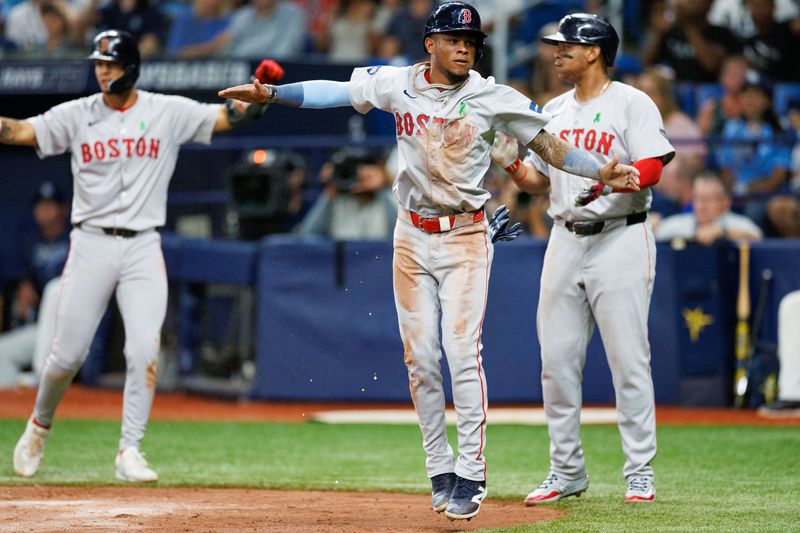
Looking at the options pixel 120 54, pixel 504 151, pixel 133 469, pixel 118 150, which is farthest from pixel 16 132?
pixel 504 151

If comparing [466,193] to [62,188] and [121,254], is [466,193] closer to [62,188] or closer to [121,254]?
[121,254]

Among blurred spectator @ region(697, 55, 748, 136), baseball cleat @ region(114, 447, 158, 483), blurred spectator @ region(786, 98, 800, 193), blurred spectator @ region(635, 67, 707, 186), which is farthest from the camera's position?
blurred spectator @ region(697, 55, 748, 136)

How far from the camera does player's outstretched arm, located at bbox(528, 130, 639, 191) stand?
562cm

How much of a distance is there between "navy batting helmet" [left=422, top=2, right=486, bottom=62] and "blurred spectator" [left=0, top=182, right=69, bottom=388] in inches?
315

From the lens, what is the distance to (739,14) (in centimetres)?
1330

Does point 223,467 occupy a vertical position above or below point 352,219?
below

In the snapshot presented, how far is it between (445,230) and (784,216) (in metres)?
6.57

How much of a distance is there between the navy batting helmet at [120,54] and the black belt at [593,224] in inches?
104

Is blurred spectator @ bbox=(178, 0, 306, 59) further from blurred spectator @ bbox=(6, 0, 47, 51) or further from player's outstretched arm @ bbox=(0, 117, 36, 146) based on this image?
player's outstretched arm @ bbox=(0, 117, 36, 146)

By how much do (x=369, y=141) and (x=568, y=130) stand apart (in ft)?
19.5

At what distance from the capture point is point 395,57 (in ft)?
44.9

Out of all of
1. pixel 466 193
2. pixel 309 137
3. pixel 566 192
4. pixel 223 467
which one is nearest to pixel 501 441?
pixel 223 467

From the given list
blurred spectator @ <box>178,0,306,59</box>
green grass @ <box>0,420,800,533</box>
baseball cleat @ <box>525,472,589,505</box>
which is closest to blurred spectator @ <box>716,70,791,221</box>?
green grass @ <box>0,420,800,533</box>

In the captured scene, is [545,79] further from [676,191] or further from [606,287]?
[606,287]
